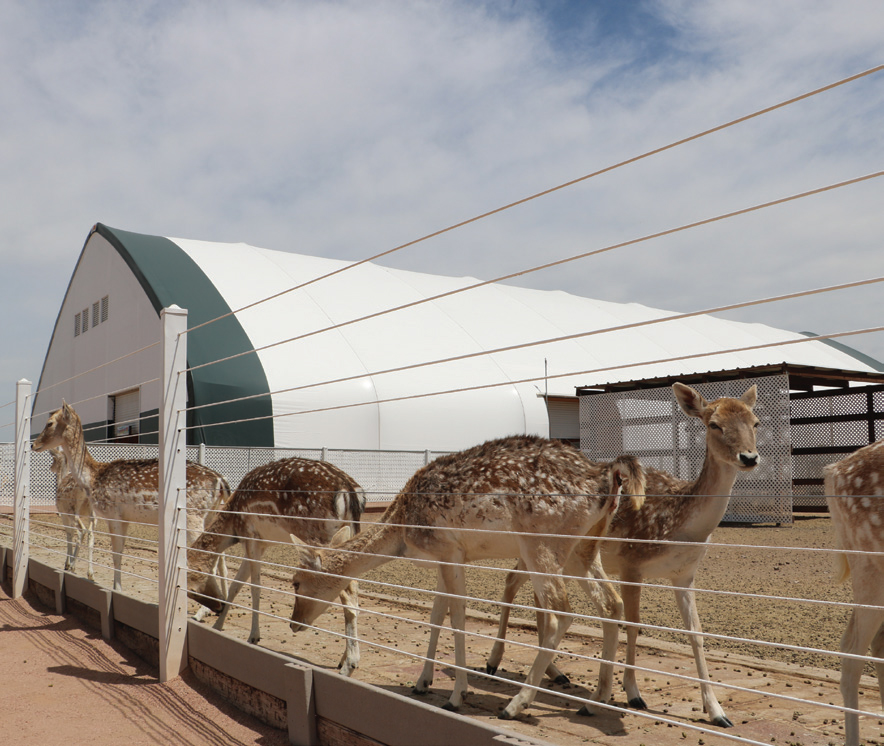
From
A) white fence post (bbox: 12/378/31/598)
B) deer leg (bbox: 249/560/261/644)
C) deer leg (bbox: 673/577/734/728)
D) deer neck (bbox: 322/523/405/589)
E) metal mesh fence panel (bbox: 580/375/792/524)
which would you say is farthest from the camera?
white fence post (bbox: 12/378/31/598)

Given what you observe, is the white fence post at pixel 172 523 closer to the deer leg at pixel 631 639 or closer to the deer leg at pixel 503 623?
the deer leg at pixel 503 623

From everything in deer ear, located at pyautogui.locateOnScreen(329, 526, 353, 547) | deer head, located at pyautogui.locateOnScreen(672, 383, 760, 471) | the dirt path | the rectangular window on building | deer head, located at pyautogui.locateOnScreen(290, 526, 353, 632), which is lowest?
the dirt path

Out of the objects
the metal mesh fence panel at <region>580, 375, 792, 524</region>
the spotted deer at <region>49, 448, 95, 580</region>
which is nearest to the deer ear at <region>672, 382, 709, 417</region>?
the metal mesh fence panel at <region>580, 375, 792, 524</region>

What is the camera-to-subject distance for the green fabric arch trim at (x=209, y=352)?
63.7ft

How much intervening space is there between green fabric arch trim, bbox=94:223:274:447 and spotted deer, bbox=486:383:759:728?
14.5 metres

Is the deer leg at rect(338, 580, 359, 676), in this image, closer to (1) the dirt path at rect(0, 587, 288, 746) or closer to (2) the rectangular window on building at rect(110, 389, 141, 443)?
(1) the dirt path at rect(0, 587, 288, 746)

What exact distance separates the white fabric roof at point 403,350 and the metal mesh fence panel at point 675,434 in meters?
10.6

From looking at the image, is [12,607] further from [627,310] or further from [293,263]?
[627,310]

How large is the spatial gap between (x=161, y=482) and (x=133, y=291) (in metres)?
19.3

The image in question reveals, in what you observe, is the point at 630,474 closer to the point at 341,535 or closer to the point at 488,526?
the point at 488,526

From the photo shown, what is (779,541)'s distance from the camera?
5.45 m

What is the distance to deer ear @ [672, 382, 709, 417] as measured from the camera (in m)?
4.06

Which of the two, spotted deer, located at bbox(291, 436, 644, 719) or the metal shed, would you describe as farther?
the metal shed

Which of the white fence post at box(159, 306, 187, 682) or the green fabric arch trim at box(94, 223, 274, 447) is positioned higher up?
the green fabric arch trim at box(94, 223, 274, 447)
